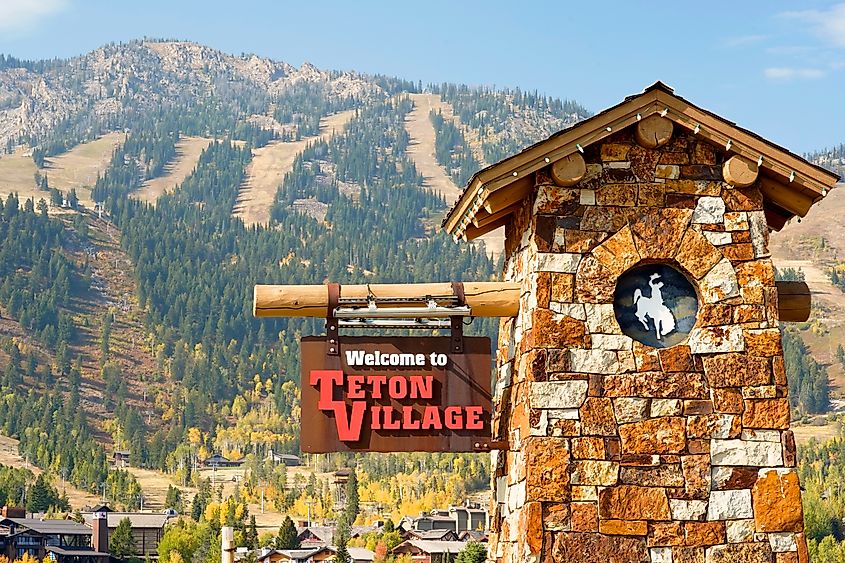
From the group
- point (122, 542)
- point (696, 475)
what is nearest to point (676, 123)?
point (696, 475)

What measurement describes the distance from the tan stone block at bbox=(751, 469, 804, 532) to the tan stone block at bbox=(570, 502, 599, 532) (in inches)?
55.9

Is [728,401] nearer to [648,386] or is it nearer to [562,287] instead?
[648,386]

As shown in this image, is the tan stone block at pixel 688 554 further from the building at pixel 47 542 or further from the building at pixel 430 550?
the building at pixel 47 542

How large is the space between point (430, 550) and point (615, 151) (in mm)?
98254

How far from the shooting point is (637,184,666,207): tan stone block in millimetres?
12820

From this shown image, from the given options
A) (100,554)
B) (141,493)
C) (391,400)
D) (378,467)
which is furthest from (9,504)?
(391,400)

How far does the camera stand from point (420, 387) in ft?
41.7

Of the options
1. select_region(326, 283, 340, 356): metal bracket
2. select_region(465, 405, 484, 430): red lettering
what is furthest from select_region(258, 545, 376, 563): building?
select_region(465, 405, 484, 430): red lettering

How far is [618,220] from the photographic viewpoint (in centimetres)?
1275

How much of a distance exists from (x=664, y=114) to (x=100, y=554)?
4627 inches

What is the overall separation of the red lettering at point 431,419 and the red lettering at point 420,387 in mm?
127

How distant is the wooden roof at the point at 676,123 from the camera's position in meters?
12.6

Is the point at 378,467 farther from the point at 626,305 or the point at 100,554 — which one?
the point at 626,305

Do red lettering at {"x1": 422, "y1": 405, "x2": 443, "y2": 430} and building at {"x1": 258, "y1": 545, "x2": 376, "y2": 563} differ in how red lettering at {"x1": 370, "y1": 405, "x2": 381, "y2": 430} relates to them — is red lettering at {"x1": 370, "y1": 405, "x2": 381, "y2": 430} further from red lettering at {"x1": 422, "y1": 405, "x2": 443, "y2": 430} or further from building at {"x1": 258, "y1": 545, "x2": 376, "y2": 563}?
building at {"x1": 258, "y1": 545, "x2": 376, "y2": 563}
